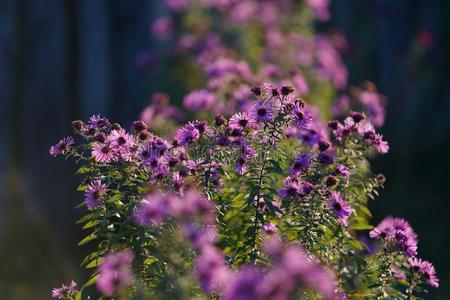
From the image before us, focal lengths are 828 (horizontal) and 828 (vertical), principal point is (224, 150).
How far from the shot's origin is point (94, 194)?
2785 millimetres

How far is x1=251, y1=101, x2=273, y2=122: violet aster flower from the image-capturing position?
2885 mm

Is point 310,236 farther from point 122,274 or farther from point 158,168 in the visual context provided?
point 122,274

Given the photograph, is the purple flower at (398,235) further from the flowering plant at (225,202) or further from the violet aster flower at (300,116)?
the violet aster flower at (300,116)

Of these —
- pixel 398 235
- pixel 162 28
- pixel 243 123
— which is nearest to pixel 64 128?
pixel 162 28

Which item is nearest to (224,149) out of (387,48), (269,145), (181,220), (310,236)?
(269,145)

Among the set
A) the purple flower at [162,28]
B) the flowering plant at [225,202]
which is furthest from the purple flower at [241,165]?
the purple flower at [162,28]

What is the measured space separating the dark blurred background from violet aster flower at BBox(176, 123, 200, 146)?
1114mm

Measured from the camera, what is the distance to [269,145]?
2965 mm

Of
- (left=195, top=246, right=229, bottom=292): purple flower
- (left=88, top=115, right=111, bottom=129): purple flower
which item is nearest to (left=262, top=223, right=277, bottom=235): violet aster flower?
(left=88, top=115, right=111, bottom=129): purple flower

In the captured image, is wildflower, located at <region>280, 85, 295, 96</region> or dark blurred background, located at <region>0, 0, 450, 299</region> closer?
wildflower, located at <region>280, 85, 295, 96</region>

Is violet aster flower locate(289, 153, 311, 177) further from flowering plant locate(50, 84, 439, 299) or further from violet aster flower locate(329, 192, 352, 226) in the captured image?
violet aster flower locate(329, 192, 352, 226)

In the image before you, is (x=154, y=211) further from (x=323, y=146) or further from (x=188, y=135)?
(x=323, y=146)

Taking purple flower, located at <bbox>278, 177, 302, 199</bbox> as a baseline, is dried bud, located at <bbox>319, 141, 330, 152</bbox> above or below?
above

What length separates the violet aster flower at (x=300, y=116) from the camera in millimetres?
2889
